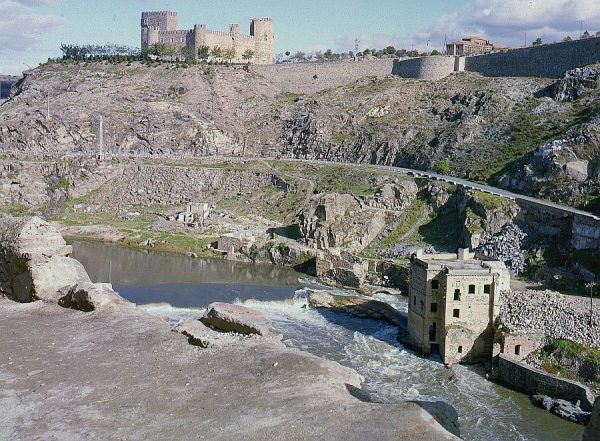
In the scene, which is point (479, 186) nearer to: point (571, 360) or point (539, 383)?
point (571, 360)

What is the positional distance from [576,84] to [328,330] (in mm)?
50339

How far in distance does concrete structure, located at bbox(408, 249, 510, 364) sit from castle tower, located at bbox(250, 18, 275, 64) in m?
97.9

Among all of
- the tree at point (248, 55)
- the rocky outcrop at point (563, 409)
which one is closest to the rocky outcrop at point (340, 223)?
the rocky outcrop at point (563, 409)

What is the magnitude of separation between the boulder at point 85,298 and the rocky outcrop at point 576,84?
200 ft

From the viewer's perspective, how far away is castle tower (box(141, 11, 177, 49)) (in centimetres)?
13662

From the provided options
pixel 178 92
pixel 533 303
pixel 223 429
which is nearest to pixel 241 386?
pixel 223 429

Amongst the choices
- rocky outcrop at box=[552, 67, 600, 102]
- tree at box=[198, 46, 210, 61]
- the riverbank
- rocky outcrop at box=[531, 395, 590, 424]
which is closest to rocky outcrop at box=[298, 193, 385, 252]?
rocky outcrop at box=[552, 67, 600, 102]

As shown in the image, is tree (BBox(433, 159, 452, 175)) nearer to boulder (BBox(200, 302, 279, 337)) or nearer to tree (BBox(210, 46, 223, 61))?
boulder (BBox(200, 302, 279, 337))

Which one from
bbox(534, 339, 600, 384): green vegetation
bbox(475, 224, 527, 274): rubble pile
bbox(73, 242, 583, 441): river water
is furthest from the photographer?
bbox(475, 224, 527, 274): rubble pile

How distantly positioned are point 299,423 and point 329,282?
115ft

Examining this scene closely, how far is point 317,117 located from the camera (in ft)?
340

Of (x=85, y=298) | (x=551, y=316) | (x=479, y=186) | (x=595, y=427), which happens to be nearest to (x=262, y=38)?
(x=479, y=186)

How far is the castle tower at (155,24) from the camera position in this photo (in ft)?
448

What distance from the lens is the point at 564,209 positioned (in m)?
58.9
